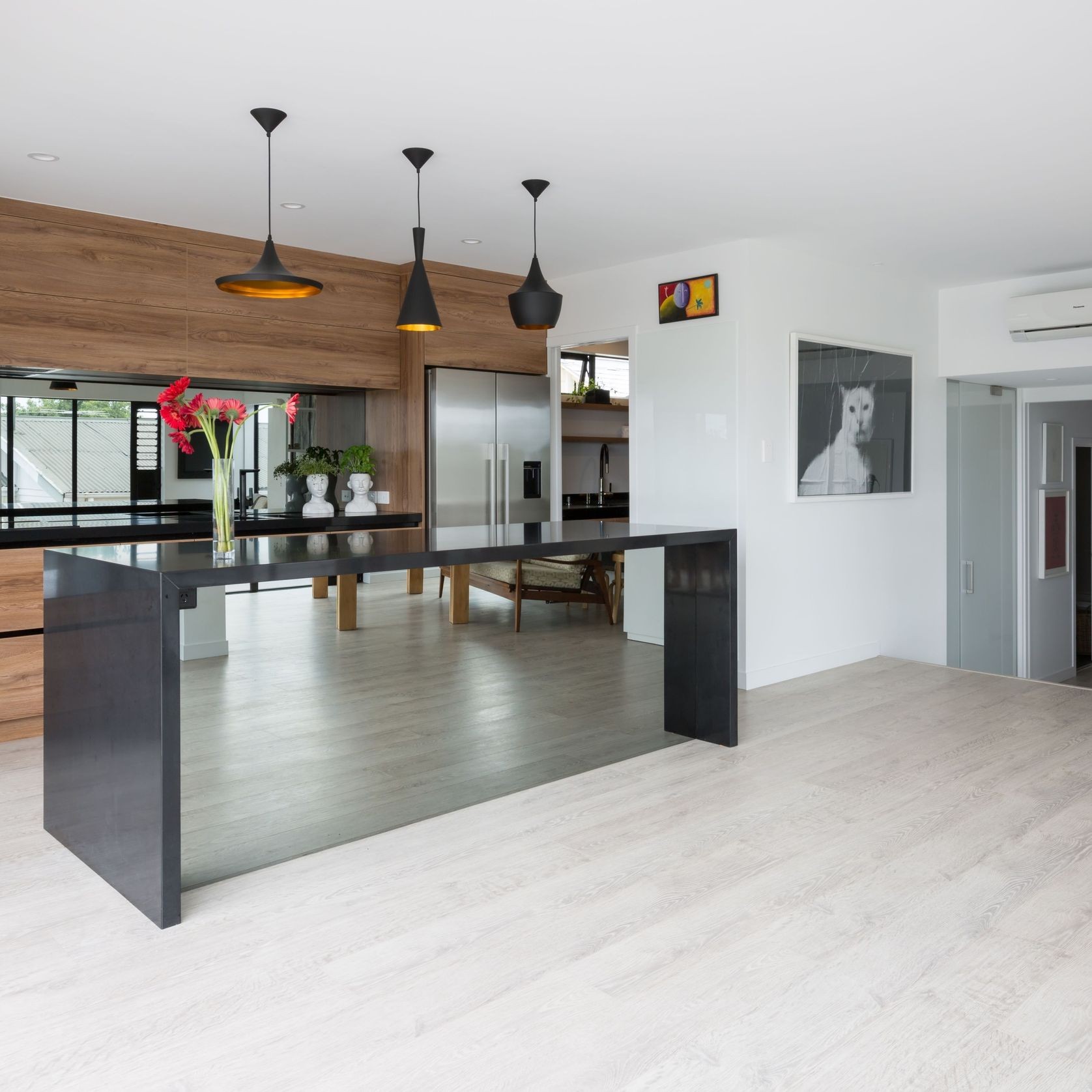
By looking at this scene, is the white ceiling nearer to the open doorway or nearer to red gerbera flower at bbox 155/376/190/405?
red gerbera flower at bbox 155/376/190/405

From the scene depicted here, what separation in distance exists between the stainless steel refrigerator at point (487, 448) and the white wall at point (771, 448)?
522 mm

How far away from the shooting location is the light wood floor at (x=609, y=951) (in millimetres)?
1824

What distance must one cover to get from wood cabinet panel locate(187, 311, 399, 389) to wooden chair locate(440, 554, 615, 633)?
Result: 162 centimetres

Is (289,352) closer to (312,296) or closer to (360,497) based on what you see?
(312,296)

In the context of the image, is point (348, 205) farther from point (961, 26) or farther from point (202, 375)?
point (961, 26)

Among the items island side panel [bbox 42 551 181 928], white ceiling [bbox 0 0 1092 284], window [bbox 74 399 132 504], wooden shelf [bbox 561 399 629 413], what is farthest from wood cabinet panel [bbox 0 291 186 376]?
wooden shelf [bbox 561 399 629 413]

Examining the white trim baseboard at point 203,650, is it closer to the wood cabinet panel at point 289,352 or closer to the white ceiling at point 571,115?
the wood cabinet panel at point 289,352

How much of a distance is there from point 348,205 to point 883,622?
13.2 feet

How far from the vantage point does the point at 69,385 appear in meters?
5.02

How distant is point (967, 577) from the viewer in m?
6.61

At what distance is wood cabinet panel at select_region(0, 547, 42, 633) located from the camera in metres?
4.05

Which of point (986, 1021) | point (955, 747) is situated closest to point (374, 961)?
point (986, 1021)

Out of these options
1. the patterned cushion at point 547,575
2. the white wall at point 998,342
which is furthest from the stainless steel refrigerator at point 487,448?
the white wall at point 998,342

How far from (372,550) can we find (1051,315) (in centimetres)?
461
